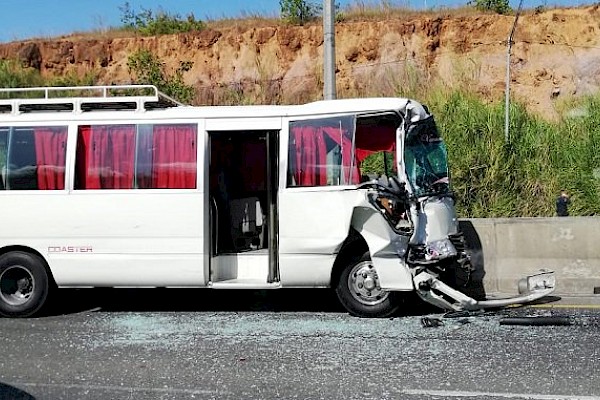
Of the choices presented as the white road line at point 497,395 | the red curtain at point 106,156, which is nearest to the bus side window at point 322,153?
the red curtain at point 106,156

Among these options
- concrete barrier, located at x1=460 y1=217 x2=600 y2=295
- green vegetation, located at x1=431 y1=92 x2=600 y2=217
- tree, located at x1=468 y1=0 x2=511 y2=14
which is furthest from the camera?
tree, located at x1=468 y1=0 x2=511 y2=14

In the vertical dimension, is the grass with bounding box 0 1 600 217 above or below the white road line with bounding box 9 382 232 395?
above

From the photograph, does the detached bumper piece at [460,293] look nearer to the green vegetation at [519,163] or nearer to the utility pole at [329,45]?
the utility pole at [329,45]

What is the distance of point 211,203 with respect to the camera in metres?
8.57

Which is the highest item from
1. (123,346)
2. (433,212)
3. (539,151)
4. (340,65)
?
(340,65)

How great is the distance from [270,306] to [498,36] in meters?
20.3

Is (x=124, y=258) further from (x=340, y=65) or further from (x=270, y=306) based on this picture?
(x=340, y=65)

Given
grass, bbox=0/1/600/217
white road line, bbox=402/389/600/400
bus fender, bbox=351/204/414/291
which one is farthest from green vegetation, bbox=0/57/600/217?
white road line, bbox=402/389/600/400

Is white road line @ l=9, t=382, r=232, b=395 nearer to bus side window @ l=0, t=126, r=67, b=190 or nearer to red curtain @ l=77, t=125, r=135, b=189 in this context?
red curtain @ l=77, t=125, r=135, b=189

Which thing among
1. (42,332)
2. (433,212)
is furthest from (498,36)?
(42,332)

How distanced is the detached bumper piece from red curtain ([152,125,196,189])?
2852 mm

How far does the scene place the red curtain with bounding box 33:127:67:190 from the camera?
28.1ft

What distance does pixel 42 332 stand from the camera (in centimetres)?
790

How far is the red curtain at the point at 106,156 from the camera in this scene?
852 cm
